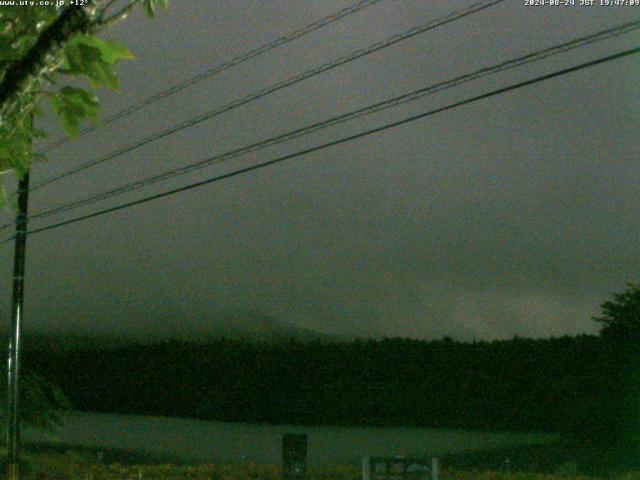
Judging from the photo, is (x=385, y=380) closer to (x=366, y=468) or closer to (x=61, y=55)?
(x=366, y=468)

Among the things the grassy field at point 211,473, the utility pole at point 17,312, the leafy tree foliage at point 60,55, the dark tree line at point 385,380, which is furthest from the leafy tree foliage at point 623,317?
the leafy tree foliage at point 60,55

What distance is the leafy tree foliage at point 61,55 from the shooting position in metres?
3.88

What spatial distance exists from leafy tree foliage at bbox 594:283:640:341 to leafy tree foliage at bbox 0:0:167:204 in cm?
2504

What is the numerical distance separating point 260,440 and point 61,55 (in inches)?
992

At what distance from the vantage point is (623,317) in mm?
28031

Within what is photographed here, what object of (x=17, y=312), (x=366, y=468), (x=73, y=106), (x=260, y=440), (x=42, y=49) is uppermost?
(x=17, y=312)

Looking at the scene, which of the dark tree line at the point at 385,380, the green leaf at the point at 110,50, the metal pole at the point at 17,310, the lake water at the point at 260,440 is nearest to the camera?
the green leaf at the point at 110,50

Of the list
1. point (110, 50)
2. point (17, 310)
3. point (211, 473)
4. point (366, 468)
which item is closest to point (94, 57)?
point (110, 50)

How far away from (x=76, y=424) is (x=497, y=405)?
16337mm

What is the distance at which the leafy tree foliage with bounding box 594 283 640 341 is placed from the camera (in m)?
27.5

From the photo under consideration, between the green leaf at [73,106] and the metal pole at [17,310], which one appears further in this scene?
the metal pole at [17,310]

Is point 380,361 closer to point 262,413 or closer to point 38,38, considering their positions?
point 262,413

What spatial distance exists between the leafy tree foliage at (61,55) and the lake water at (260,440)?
54.9 feet

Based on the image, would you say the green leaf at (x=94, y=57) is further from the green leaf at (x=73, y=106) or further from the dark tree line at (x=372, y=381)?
the dark tree line at (x=372, y=381)
